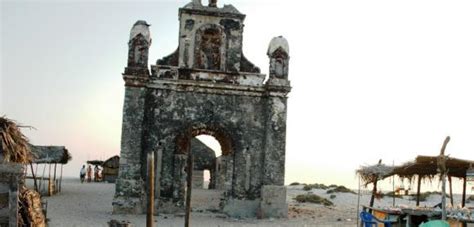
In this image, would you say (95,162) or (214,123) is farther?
(95,162)

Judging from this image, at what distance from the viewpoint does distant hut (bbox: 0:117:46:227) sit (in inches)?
359

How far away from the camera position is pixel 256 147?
22.3 metres

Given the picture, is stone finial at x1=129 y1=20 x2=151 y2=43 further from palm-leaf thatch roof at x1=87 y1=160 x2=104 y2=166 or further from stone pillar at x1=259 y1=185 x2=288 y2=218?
palm-leaf thatch roof at x1=87 y1=160 x2=104 y2=166

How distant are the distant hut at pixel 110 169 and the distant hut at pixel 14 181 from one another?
1419 inches

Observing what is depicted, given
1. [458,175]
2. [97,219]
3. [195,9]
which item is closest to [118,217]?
[97,219]

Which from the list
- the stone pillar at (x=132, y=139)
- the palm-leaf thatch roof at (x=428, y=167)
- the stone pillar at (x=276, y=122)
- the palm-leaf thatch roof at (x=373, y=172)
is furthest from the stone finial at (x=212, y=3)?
the palm-leaf thatch roof at (x=428, y=167)

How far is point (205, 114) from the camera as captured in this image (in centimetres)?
2208

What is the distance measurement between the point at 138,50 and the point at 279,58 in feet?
19.4

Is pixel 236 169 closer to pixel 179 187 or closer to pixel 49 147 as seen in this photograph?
pixel 179 187

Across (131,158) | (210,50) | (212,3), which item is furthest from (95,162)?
(212,3)

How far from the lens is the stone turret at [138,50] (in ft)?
70.9

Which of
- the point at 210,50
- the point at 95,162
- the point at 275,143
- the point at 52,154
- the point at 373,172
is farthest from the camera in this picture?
the point at 95,162

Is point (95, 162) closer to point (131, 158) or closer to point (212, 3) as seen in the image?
point (131, 158)

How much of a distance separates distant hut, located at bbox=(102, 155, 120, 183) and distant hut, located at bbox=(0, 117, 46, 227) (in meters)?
36.0
